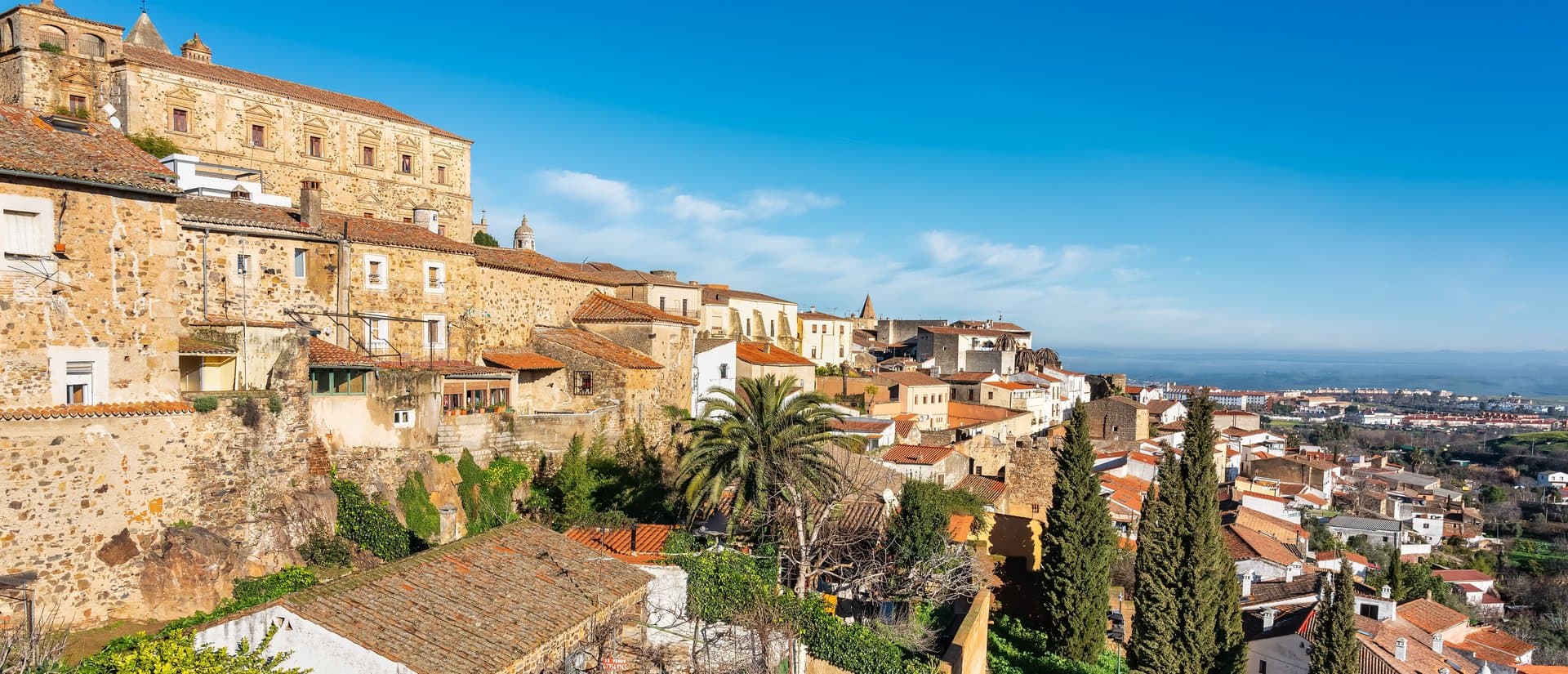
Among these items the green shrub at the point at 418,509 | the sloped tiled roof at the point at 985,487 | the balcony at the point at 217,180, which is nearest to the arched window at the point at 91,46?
the balcony at the point at 217,180

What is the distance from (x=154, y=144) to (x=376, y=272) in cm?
1180

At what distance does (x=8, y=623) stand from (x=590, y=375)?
49.1 ft

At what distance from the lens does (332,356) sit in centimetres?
1953

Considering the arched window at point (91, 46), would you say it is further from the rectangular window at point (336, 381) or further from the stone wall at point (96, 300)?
the stone wall at point (96, 300)

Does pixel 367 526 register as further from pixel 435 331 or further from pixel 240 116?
pixel 240 116

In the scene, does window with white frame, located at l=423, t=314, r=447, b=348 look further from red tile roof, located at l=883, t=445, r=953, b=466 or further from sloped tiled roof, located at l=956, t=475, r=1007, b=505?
sloped tiled roof, located at l=956, t=475, r=1007, b=505

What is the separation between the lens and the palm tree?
61.8 ft

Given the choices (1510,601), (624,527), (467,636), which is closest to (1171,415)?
(1510,601)

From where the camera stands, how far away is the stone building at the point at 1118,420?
60250 mm

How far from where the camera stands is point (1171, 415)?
75.5 metres

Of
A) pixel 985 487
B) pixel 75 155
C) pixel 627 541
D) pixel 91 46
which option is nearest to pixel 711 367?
pixel 985 487

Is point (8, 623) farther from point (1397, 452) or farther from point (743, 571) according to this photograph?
point (1397, 452)

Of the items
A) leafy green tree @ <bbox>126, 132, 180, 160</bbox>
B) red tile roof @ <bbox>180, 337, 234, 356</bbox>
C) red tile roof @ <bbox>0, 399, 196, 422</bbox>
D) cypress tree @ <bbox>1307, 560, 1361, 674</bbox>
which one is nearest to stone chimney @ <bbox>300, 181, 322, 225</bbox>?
red tile roof @ <bbox>180, 337, 234, 356</bbox>

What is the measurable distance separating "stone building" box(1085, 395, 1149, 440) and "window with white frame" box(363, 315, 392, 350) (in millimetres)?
48154
